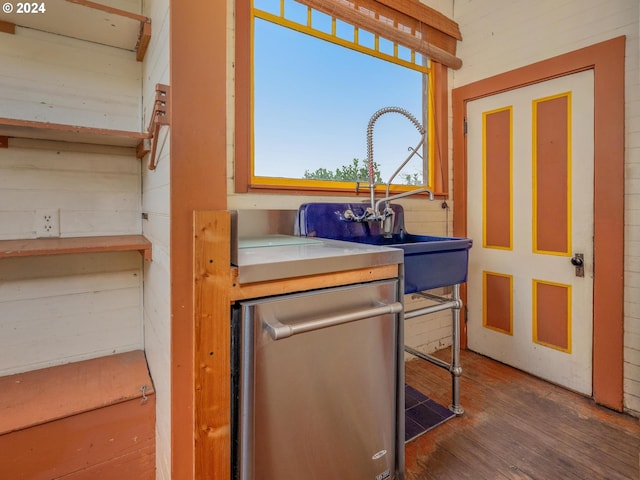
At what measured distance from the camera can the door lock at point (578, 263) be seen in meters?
2.10

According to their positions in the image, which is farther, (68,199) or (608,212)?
(608,212)

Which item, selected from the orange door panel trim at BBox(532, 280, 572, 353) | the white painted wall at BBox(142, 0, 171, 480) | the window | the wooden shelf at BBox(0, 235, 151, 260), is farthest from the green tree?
the orange door panel trim at BBox(532, 280, 572, 353)

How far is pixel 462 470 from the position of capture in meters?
1.52

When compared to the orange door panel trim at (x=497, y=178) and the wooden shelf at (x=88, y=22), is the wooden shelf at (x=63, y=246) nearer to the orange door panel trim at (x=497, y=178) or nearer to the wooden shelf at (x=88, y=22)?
the wooden shelf at (x=88, y=22)

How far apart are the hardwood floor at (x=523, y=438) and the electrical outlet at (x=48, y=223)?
1.93 metres

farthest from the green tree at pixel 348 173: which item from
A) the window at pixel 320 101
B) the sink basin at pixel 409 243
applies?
the sink basin at pixel 409 243

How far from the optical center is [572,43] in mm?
2092

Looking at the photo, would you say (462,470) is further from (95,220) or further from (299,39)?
(299,39)

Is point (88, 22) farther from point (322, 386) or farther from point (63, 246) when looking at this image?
point (322, 386)

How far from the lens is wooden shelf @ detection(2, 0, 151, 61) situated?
4.34ft

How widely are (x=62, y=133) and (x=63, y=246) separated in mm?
439

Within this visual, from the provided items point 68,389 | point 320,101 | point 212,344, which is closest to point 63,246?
point 68,389

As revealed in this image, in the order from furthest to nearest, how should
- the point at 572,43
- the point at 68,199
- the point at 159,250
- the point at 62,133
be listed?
the point at 572,43 < the point at 68,199 < the point at 62,133 < the point at 159,250

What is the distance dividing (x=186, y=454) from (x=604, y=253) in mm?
2345
